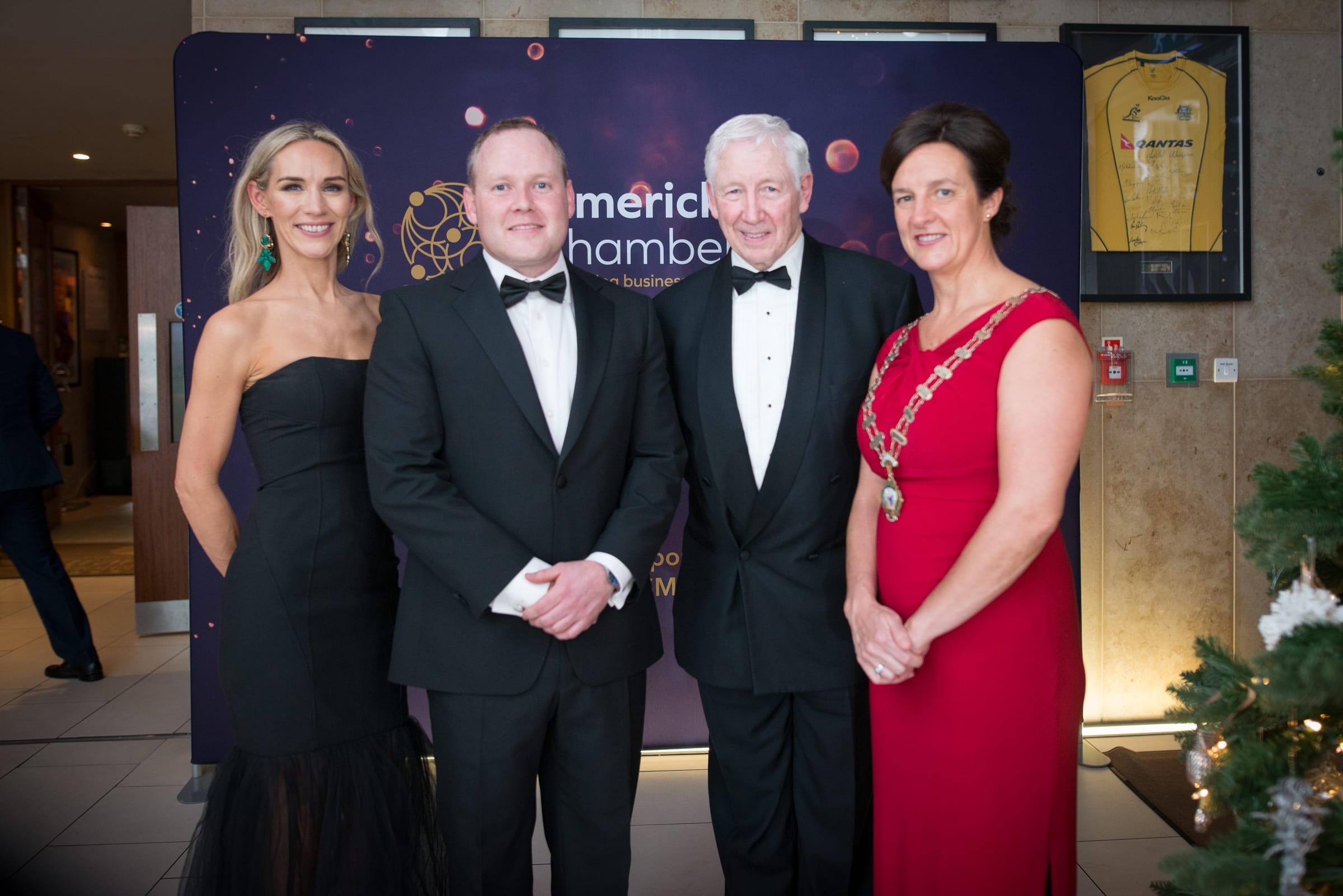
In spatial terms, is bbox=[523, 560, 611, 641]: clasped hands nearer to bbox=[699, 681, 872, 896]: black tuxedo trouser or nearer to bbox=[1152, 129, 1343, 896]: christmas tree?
bbox=[699, 681, 872, 896]: black tuxedo trouser

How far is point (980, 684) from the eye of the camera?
178 centimetres

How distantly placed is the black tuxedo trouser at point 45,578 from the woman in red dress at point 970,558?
171 inches

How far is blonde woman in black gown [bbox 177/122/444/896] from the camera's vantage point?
1962 mm

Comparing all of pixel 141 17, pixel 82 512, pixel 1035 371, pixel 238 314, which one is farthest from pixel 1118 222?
pixel 82 512

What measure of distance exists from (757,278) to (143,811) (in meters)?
2.79

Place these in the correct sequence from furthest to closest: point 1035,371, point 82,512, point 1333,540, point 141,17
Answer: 1. point 82,512
2. point 141,17
3. point 1035,371
4. point 1333,540

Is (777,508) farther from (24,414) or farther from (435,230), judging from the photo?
(24,414)

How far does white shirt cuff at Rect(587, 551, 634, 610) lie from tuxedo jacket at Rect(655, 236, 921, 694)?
251mm

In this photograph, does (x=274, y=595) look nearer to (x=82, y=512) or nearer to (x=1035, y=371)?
(x=1035, y=371)

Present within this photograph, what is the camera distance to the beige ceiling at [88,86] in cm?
496

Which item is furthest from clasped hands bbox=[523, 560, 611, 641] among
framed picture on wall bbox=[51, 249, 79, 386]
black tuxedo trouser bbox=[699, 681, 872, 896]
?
framed picture on wall bbox=[51, 249, 79, 386]

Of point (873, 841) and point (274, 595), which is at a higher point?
point (274, 595)

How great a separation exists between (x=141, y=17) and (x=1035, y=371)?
5.25 meters

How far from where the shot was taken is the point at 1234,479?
3654mm
